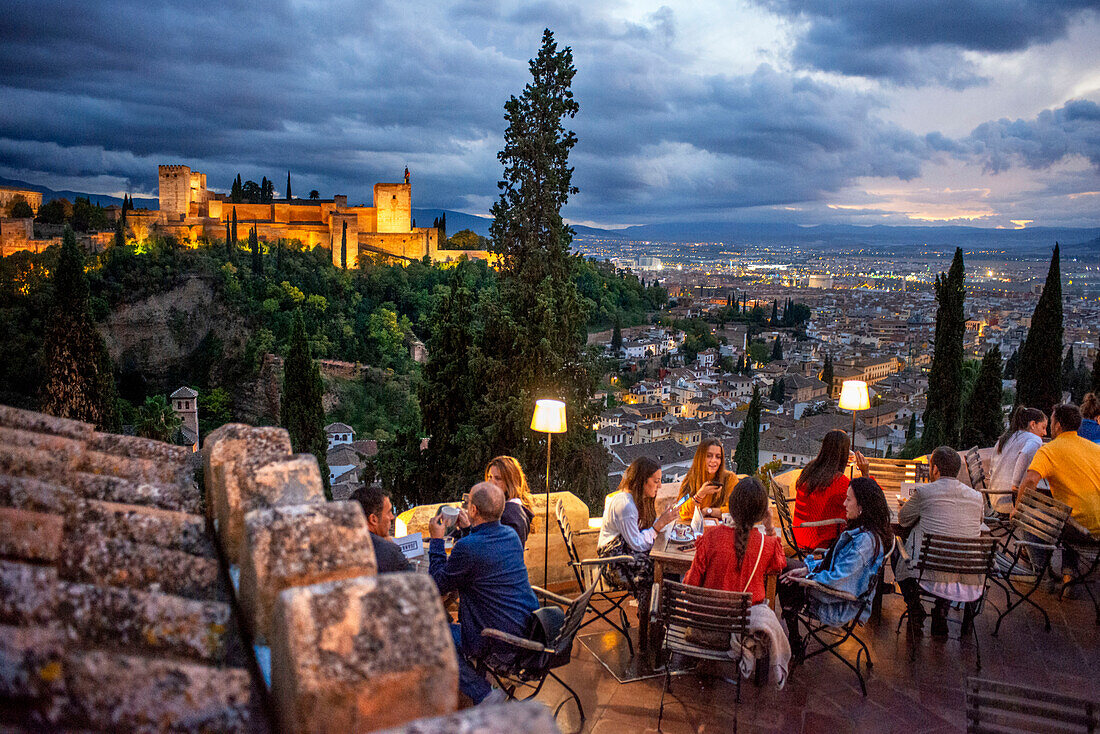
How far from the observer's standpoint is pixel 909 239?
117625 millimetres

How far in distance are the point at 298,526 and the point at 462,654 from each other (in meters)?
2.21

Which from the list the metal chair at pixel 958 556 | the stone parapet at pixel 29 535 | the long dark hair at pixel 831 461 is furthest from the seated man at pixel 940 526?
the stone parapet at pixel 29 535

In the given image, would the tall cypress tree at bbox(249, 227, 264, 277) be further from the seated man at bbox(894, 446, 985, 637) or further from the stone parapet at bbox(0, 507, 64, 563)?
the stone parapet at bbox(0, 507, 64, 563)

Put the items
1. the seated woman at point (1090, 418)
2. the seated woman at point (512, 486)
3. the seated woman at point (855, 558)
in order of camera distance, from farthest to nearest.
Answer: the seated woman at point (1090, 418), the seated woman at point (512, 486), the seated woman at point (855, 558)

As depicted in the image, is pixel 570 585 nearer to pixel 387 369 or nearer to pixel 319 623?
pixel 319 623

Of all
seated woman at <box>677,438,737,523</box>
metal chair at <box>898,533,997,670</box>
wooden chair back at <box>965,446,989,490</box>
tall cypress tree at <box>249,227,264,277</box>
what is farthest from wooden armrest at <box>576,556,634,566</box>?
tall cypress tree at <box>249,227,264,277</box>

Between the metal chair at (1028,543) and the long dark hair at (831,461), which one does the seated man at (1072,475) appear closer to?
the metal chair at (1028,543)

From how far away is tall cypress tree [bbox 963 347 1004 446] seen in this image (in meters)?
17.6

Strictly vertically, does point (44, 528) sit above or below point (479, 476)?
above

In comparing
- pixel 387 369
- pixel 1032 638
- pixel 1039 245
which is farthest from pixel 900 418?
pixel 1032 638

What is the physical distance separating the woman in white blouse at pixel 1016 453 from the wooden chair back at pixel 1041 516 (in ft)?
1.51

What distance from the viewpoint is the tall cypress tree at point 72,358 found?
57.3 ft

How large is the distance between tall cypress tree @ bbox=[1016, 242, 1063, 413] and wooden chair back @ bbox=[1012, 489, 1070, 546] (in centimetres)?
1333

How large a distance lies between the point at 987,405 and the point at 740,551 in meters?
18.0
